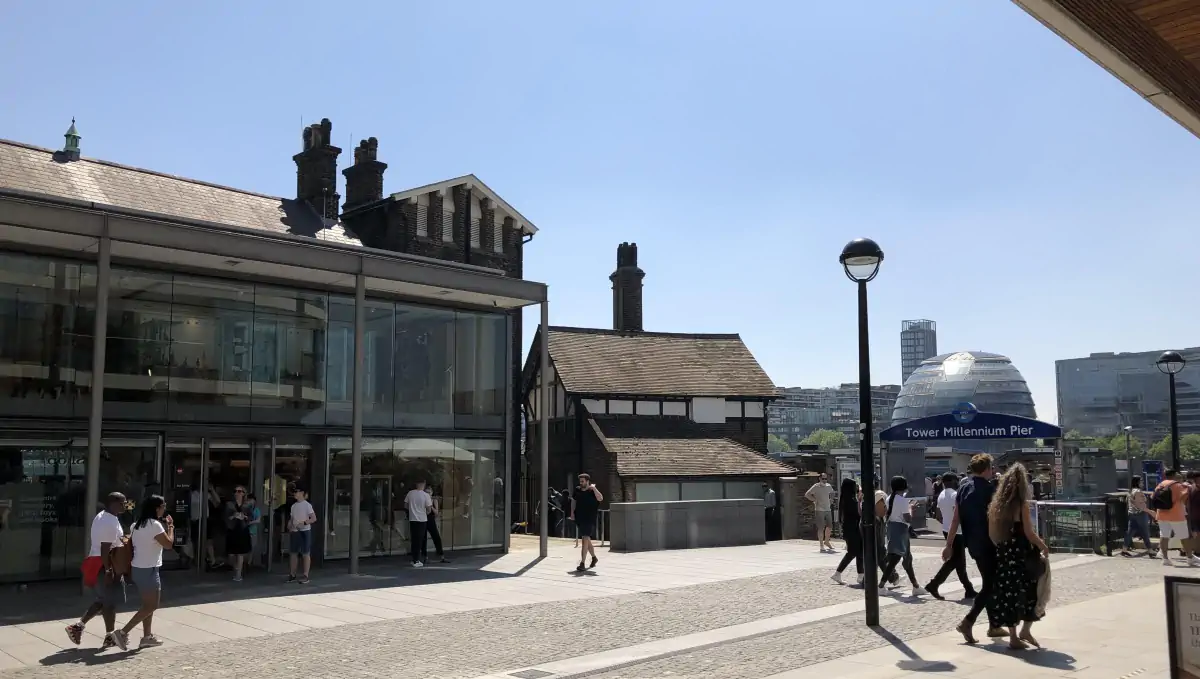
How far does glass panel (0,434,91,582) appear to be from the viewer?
1502cm

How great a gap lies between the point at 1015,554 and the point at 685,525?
13.0 metres

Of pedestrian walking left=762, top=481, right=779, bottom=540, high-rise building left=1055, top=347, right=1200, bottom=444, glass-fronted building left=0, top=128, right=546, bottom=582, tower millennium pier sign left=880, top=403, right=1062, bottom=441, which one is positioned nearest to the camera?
glass-fronted building left=0, top=128, right=546, bottom=582

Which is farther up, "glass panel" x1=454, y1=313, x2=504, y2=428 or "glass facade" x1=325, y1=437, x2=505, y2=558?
"glass panel" x1=454, y1=313, x2=504, y2=428

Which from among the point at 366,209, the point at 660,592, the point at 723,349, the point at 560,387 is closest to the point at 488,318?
the point at 660,592

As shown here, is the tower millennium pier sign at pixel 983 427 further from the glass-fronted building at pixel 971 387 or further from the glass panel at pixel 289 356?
the glass-fronted building at pixel 971 387

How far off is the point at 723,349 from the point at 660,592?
26.6 meters

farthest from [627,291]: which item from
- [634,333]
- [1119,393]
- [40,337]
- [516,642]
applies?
[1119,393]

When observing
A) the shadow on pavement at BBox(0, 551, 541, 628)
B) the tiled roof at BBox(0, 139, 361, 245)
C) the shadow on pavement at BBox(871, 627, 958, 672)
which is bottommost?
the shadow on pavement at BBox(0, 551, 541, 628)

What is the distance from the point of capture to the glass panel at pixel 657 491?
31.8 meters

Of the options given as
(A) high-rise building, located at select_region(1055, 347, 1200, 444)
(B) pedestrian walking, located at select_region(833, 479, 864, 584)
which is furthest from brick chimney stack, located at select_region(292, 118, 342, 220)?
(A) high-rise building, located at select_region(1055, 347, 1200, 444)

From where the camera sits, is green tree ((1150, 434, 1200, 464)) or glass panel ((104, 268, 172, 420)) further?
green tree ((1150, 434, 1200, 464))

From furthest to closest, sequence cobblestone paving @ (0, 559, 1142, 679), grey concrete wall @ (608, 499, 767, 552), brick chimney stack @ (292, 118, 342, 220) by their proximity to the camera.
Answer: brick chimney stack @ (292, 118, 342, 220) < grey concrete wall @ (608, 499, 767, 552) < cobblestone paving @ (0, 559, 1142, 679)

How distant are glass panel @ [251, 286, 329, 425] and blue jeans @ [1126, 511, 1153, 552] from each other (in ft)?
51.3

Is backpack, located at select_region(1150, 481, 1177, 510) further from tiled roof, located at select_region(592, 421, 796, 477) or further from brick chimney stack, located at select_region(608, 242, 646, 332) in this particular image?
brick chimney stack, located at select_region(608, 242, 646, 332)
